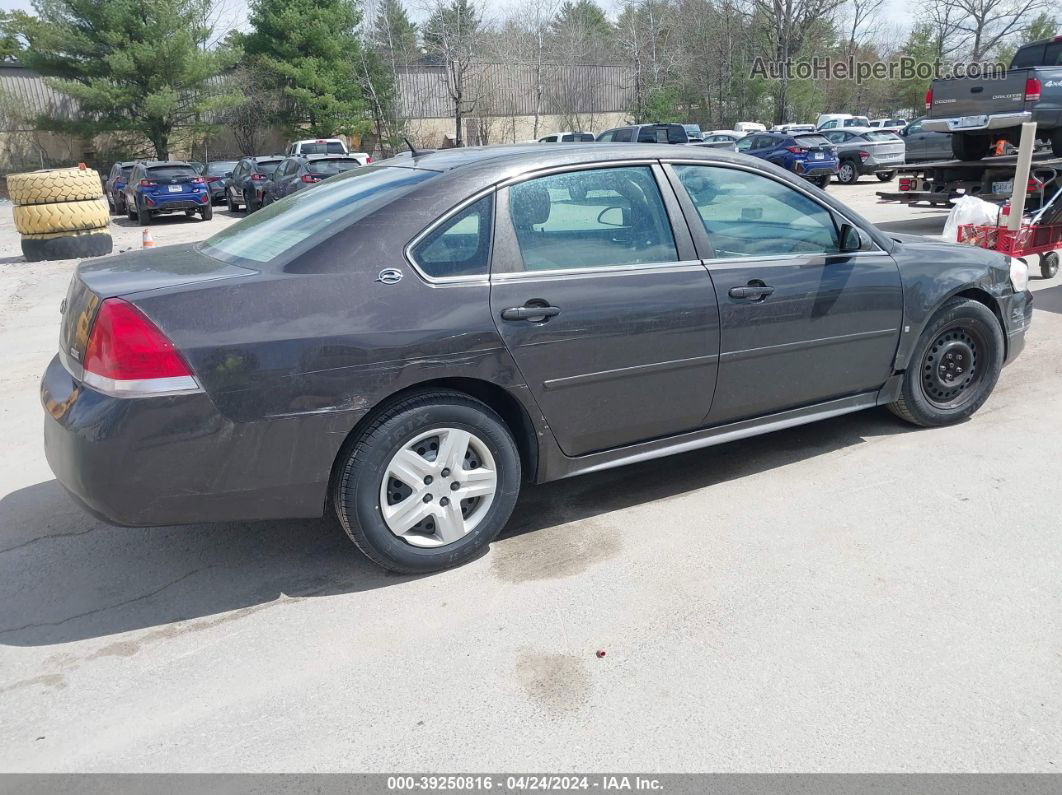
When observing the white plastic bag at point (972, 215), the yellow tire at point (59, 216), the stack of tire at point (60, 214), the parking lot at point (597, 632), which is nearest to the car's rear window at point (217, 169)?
the stack of tire at point (60, 214)

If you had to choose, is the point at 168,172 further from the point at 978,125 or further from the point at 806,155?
the point at 978,125

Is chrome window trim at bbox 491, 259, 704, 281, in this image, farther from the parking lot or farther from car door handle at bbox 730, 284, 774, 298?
the parking lot

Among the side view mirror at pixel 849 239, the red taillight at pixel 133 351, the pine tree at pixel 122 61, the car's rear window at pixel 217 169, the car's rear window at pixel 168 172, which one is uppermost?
the pine tree at pixel 122 61

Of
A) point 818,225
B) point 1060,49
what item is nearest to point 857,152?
point 1060,49

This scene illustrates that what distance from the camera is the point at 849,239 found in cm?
458

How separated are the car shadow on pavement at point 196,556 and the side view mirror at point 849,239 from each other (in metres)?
1.13

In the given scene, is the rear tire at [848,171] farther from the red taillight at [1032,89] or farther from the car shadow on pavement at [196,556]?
the car shadow on pavement at [196,556]

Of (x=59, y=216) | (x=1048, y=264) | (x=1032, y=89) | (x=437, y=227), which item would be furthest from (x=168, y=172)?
(x=437, y=227)

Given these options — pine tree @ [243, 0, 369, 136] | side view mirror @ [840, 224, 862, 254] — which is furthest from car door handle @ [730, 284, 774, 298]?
pine tree @ [243, 0, 369, 136]

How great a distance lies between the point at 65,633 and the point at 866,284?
392 centimetres

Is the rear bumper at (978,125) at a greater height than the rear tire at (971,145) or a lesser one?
greater

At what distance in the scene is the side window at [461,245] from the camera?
3.63 metres

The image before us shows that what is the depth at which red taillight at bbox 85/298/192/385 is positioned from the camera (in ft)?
10.3

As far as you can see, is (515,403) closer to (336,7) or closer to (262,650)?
(262,650)
